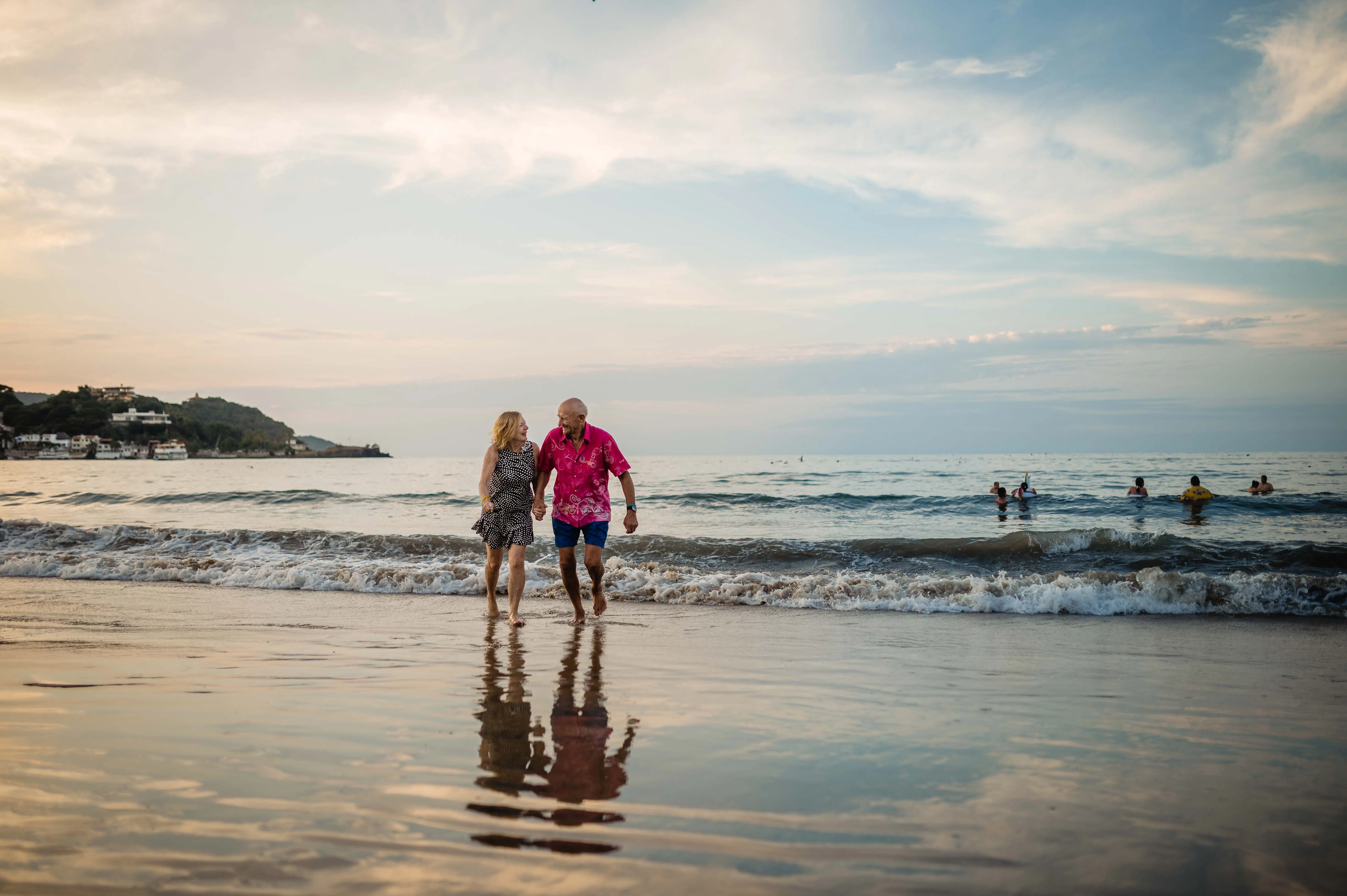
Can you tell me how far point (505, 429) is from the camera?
7.89m

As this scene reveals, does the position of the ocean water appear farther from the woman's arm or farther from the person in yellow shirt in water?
the woman's arm

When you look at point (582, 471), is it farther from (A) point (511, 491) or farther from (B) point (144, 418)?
(B) point (144, 418)

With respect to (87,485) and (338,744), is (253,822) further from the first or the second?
(87,485)

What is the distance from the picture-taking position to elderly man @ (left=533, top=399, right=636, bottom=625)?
7730 mm

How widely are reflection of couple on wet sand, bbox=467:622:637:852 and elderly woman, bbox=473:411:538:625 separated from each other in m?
2.71

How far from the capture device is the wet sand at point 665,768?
2.32 meters

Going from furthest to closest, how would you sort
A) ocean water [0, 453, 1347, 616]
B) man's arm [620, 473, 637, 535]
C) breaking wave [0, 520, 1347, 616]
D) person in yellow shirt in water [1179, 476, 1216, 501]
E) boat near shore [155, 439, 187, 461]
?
boat near shore [155, 439, 187, 461] < person in yellow shirt in water [1179, 476, 1216, 501] < ocean water [0, 453, 1347, 616] < breaking wave [0, 520, 1347, 616] < man's arm [620, 473, 637, 535]

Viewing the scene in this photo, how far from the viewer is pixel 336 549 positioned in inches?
549

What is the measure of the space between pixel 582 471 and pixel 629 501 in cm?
56

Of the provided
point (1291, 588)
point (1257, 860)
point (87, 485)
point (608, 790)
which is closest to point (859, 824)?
point (608, 790)

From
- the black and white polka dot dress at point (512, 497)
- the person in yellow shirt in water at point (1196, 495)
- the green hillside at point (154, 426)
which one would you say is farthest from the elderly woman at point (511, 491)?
the green hillside at point (154, 426)

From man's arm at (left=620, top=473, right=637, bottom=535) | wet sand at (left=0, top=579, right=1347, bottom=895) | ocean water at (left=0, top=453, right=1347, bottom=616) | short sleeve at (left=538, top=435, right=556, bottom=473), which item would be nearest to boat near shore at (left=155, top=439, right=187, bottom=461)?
ocean water at (left=0, top=453, right=1347, bottom=616)

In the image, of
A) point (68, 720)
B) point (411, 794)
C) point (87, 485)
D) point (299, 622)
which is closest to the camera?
point (411, 794)

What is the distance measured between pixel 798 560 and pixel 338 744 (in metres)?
9.83
